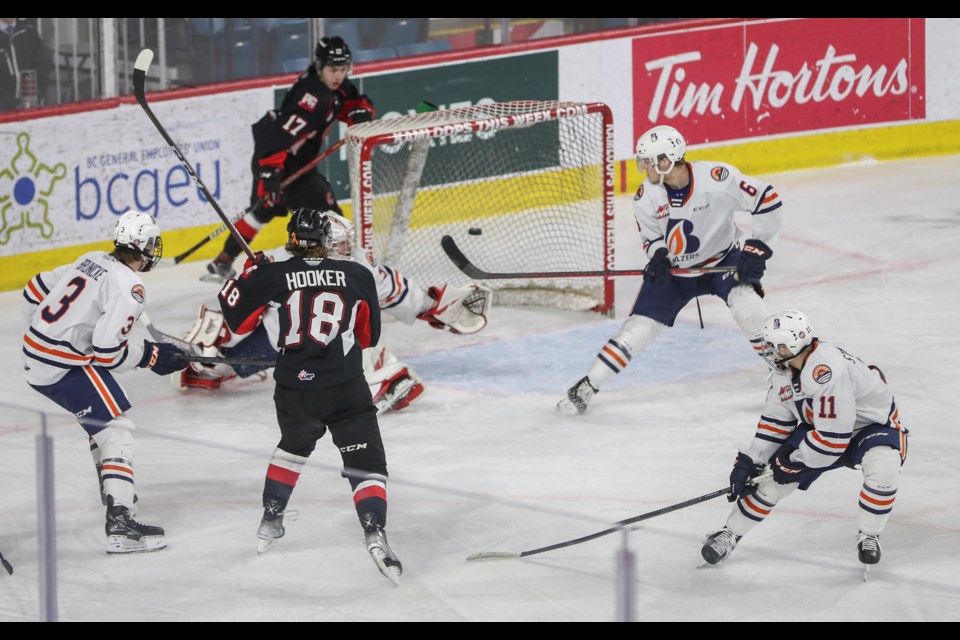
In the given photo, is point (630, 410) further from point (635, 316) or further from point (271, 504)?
point (271, 504)

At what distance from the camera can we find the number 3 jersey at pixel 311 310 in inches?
162

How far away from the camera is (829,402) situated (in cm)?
405

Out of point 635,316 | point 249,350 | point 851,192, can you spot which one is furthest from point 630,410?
point 851,192

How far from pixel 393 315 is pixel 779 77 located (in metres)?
4.11

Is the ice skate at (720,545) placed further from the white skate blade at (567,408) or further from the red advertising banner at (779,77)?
the red advertising banner at (779,77)

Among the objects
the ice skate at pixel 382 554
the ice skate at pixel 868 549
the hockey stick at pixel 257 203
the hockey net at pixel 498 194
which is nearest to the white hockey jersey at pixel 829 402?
the ice skate at pixel 868 549

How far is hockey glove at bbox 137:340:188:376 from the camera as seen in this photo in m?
4.55

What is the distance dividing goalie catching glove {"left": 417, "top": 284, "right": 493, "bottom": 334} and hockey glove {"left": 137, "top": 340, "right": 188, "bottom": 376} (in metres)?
1.05

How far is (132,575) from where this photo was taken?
3670mm

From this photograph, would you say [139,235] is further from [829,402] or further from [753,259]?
[753,259]

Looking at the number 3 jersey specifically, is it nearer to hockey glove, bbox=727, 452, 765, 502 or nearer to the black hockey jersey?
hockey glove, bbox=727, 452, 765, 502

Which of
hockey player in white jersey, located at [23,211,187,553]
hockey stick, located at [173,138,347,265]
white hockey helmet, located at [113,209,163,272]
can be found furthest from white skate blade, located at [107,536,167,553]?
hockey stick, located at [173,138,347,265]

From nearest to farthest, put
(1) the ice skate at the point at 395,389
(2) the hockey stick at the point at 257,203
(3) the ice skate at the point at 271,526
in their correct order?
1. (3) the ice skate at the point at 271,526
2. (1) the ice skate at the point at 395,389
3. (2) the hockey stick at the point at 257,203

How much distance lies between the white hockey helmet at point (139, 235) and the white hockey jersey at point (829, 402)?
166 centimetres
